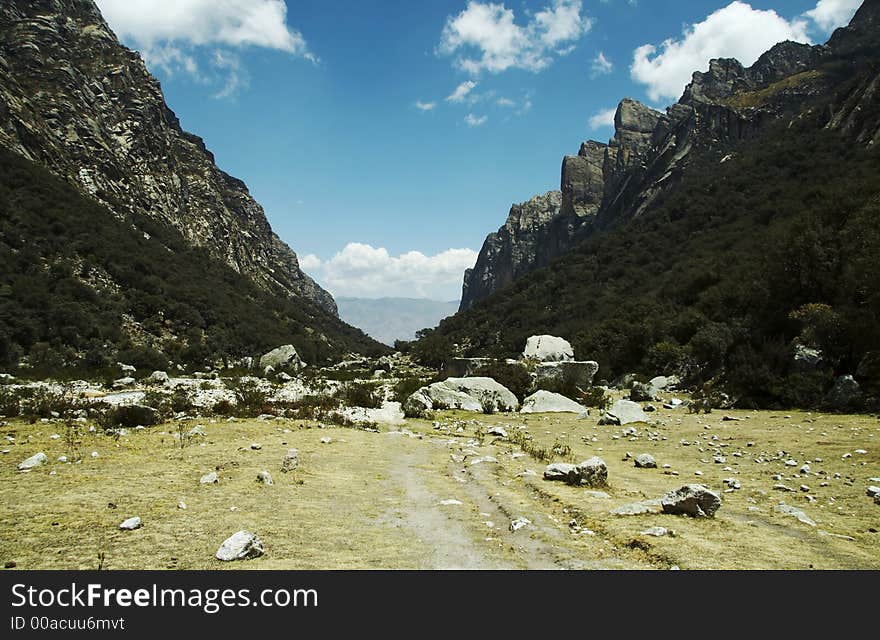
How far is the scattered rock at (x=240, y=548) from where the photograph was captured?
161 inches

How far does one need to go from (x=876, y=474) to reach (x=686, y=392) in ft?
56.8

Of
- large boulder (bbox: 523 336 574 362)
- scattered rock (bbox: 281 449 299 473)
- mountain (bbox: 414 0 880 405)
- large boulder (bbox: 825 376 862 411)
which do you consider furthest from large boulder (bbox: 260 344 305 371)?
large boulder (bbox: 825 376 862 411)

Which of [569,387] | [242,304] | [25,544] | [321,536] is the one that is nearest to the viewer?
[25,544]

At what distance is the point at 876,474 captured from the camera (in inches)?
307

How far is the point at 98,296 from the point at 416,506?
2161 inches

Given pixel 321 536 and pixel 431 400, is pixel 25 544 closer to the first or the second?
pixel 321 536

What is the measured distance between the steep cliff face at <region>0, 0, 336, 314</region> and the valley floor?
7797cm

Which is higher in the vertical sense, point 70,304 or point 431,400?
point 70,304

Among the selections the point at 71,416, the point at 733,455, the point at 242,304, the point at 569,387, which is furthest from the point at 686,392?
the point at 242,304

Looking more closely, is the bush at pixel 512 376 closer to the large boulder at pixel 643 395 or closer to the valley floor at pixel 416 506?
the large boulder at pixel 643 395

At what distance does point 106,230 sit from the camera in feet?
209

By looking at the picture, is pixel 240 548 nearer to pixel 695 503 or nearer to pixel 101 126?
pixel 695 503

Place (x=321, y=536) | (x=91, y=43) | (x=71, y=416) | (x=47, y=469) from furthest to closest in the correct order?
(x=91, y=43)
(x=71, y=416)
(x=47, y=469)
(x=321, y=536)

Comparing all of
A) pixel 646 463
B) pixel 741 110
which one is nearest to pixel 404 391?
pixel 646 463
